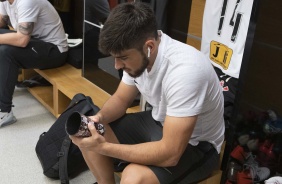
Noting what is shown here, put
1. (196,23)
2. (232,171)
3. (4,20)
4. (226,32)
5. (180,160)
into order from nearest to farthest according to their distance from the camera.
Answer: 1. (180,160)
2. (232,171)
3. (226,32)
4. (196,23)
5. (4,20)

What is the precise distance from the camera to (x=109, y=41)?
106cm

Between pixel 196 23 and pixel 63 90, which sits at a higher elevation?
pixel 196 23

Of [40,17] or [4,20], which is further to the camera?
[4,20]

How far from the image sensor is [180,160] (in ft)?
3.85

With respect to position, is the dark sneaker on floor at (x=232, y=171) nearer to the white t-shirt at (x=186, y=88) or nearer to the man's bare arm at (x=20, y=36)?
the white t-shirt at (x=186, y=88)

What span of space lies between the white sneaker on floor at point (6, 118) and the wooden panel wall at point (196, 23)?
4.34 ft

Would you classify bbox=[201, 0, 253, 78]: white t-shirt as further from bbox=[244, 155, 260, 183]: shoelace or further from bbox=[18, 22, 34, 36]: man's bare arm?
bbox=[18, 22, 34, 36]: man's bare arm

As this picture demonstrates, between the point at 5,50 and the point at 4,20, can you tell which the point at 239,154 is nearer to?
the point at 5,50

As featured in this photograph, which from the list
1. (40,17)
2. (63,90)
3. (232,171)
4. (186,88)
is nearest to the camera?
(186,88)

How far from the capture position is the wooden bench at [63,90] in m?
2.10

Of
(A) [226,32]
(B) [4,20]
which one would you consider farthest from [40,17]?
(A) [226,32]

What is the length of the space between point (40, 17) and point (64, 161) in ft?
4.00

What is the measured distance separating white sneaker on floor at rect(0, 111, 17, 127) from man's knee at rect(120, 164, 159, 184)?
1.31m

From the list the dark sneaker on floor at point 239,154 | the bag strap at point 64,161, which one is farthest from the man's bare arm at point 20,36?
the dark sneaker on floor at point 239,154
